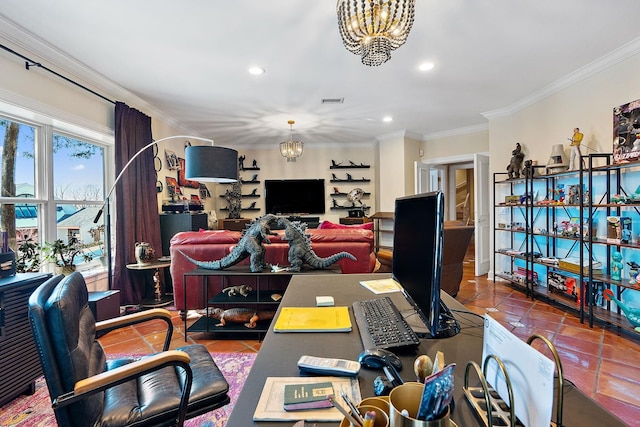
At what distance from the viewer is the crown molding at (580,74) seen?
275 centimetres

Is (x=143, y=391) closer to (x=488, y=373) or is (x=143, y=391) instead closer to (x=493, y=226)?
(x=488, y=373)

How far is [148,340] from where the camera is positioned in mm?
2602

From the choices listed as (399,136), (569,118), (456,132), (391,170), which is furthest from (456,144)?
(569,118)

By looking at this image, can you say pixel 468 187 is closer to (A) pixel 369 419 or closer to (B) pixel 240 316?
(B) pixel 240 316

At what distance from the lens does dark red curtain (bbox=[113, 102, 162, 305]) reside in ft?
11.3

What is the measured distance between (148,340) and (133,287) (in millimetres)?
1239

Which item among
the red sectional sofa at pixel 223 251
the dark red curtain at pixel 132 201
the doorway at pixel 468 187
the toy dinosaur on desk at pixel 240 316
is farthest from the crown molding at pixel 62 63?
the doorway at pixel 468 187

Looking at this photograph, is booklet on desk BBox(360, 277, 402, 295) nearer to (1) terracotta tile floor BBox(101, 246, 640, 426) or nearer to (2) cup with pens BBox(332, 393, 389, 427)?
(1) terracotta tile floor BBox(101, 246, 640, 426)

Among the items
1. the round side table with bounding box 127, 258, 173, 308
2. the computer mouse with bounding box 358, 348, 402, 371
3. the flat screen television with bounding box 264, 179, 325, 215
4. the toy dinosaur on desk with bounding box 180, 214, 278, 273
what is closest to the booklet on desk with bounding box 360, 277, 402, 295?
the computer mouse with bounding box 358, 348, 402, 371

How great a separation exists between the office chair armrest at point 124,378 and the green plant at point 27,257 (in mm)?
2080

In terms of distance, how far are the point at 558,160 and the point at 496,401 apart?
150 inches

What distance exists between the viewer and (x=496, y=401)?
0.61 metres

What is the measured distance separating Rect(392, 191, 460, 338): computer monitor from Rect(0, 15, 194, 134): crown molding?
10.4 ft

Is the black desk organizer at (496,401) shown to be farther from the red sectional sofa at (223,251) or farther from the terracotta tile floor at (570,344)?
the red sectional sofa at (223,251)
